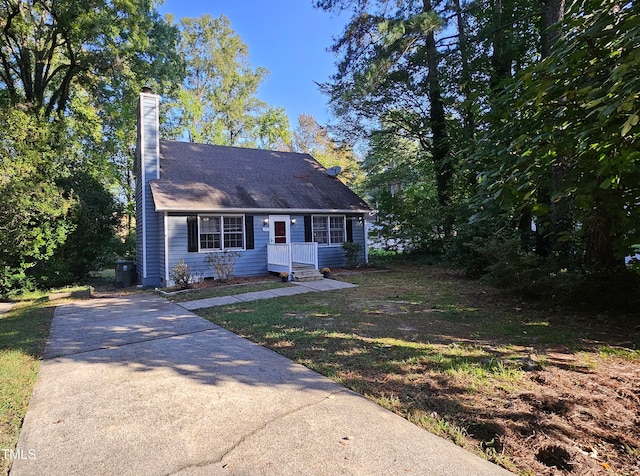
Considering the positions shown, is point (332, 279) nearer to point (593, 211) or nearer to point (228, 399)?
point (593, 211)

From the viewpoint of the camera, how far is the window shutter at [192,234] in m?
11.3

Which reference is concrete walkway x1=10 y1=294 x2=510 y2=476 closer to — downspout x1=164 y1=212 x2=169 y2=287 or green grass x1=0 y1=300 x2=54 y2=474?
green grass x1=0 y1=300 x2=54 y2=474

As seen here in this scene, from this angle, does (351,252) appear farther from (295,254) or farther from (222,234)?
(222,234)

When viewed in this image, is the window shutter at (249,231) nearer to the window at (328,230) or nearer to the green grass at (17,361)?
the window at (328,230)

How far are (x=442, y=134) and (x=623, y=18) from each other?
42.2 ft

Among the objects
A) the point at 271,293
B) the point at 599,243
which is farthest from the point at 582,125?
the point at 271,293

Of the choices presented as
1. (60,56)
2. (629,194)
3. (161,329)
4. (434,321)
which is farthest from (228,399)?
(60,56)

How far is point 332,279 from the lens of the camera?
1144cm

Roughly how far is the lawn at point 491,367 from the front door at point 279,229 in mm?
5697

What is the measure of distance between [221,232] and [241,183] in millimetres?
2491

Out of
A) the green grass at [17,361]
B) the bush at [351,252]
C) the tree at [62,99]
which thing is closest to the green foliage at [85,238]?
the tree at [62,99]

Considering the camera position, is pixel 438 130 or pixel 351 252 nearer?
pixel 351 252

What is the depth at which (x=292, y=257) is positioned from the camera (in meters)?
12.1

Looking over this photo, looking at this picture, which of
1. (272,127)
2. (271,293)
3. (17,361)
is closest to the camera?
(17,361)
